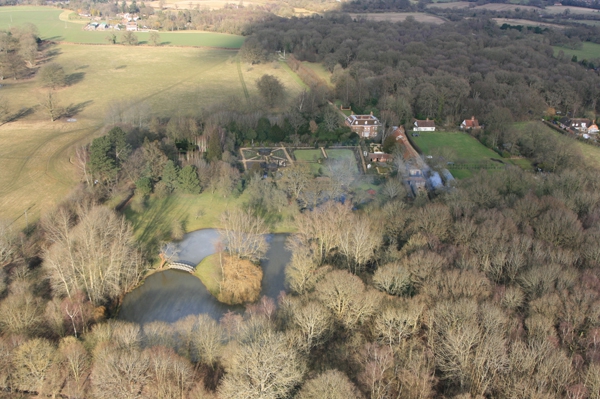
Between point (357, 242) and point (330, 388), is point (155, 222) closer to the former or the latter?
point (357, 242)

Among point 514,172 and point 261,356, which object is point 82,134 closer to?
point 261,356

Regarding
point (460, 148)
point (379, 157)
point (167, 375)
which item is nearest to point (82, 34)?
point (379, 157)

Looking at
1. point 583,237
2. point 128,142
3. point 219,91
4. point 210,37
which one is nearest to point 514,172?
point 583,237

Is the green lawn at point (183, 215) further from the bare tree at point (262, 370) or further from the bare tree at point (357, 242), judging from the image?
the bare tree at point (262, 370)

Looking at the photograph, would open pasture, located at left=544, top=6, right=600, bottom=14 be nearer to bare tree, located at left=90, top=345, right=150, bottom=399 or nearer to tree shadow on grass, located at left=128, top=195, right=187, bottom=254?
tree shadow on grass, located at left=128, top=195, right=187, bottom=254

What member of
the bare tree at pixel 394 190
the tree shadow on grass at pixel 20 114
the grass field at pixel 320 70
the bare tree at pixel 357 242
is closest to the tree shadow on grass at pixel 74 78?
the tree shadow on grass at pixel 20 114
